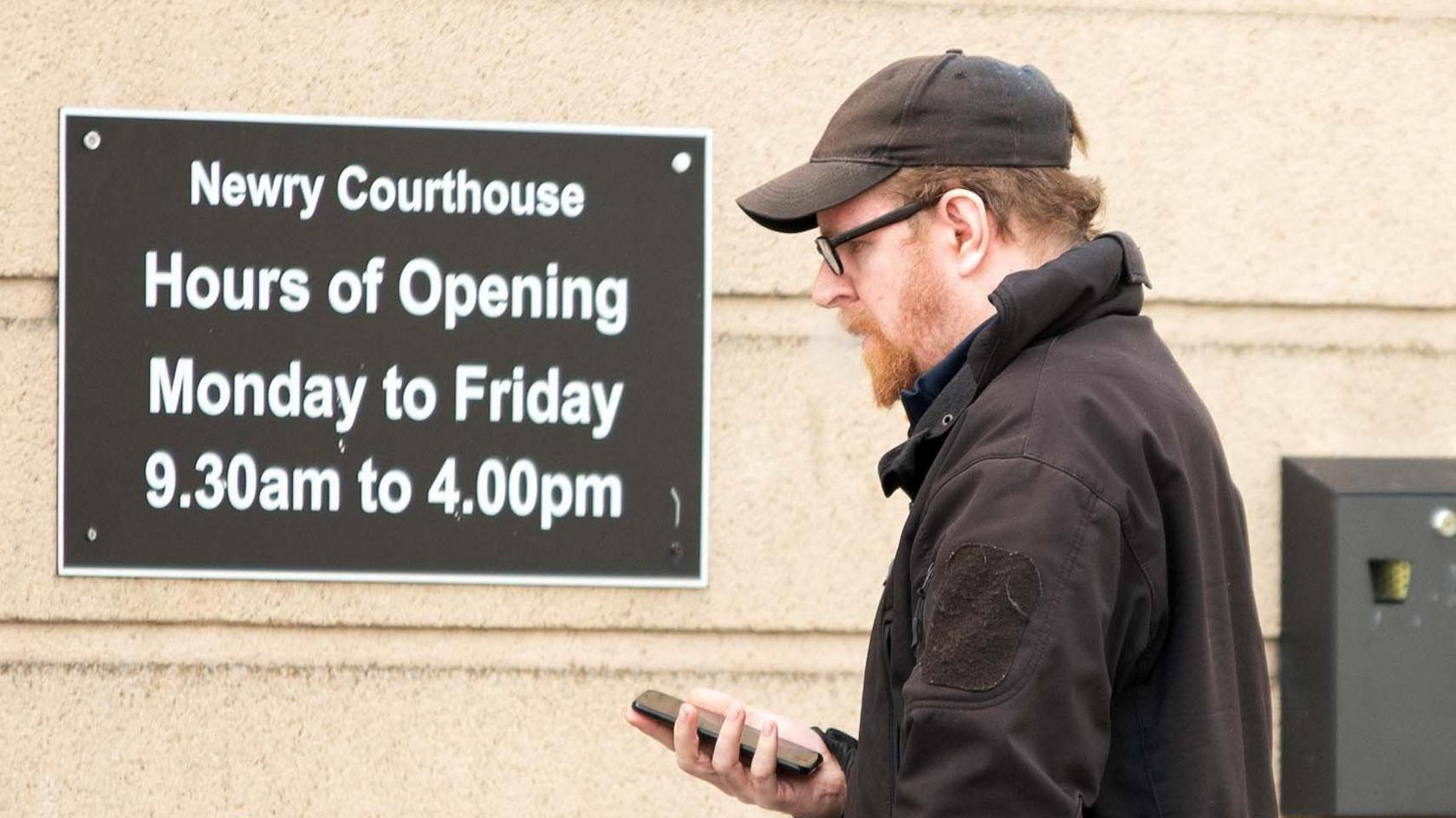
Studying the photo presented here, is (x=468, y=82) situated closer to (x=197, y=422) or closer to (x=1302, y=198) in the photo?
(x=197, y=422)

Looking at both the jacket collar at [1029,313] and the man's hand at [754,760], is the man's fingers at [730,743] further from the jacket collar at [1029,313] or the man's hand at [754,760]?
the jacket collar at [1029,313]

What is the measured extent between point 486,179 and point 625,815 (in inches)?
48.2

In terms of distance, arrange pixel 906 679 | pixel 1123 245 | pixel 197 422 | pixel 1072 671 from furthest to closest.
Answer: pixel 197 422 < pixel 1123 245 < pixel 906 679 < pixel 1072 671

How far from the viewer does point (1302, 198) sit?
3.12 meters

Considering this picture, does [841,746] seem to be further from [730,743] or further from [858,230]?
[858,230]

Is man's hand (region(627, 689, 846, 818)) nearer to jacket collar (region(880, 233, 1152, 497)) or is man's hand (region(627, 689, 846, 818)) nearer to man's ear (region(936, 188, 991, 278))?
jacket collar (region(880, 233, 1152, 497))

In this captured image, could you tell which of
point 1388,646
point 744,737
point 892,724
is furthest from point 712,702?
point 1388,646

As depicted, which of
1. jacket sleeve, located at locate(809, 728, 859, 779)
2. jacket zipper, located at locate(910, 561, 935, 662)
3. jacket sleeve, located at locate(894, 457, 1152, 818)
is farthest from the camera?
jacket sleeve, located at locate(809, 728, 859, 779)

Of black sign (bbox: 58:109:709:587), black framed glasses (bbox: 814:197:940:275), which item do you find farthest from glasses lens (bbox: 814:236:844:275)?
black sign (bbox: 58:109:709:587)

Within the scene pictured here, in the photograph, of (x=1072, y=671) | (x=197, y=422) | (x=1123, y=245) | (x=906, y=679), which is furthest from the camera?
(x=197, y=422)

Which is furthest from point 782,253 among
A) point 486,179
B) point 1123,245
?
point 1123,245

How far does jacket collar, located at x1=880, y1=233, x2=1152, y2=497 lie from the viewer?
1660 mm

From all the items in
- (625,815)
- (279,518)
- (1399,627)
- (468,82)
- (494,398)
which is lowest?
(625,815)

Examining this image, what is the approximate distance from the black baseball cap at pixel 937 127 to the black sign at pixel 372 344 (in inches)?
44.1
